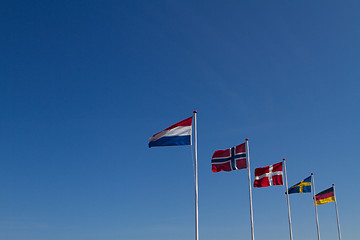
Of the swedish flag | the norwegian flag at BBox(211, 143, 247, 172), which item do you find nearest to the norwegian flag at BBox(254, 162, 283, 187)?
the norwegian flag at BBox(211, 143, 247, 172)

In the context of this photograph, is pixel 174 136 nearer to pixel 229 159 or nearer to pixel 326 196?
pixel 229 159

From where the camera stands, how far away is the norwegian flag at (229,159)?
31494mm

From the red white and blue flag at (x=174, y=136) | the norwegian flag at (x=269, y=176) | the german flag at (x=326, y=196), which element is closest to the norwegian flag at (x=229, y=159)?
the norwegian flag at (x=269, y=176)

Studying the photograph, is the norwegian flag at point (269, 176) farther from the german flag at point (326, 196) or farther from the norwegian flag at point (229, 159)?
the german flag at point (326, 196)

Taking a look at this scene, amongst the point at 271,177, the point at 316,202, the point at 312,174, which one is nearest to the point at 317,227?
the point at 316,202

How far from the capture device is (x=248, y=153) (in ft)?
106

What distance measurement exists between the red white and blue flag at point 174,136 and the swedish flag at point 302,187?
22.8 m

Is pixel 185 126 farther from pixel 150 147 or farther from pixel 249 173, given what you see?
pixel 249 173

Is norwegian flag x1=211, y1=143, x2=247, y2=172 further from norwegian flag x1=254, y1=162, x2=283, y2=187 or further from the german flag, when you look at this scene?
the german flag

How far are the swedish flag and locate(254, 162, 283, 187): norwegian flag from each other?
794 cm

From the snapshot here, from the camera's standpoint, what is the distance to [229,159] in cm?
3156

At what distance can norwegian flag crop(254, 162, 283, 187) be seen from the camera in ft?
117

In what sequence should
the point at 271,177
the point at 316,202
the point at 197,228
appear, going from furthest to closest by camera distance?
the point at 316,202 < the point at 271,177 < the point at 197,228

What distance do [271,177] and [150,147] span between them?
635 inches
